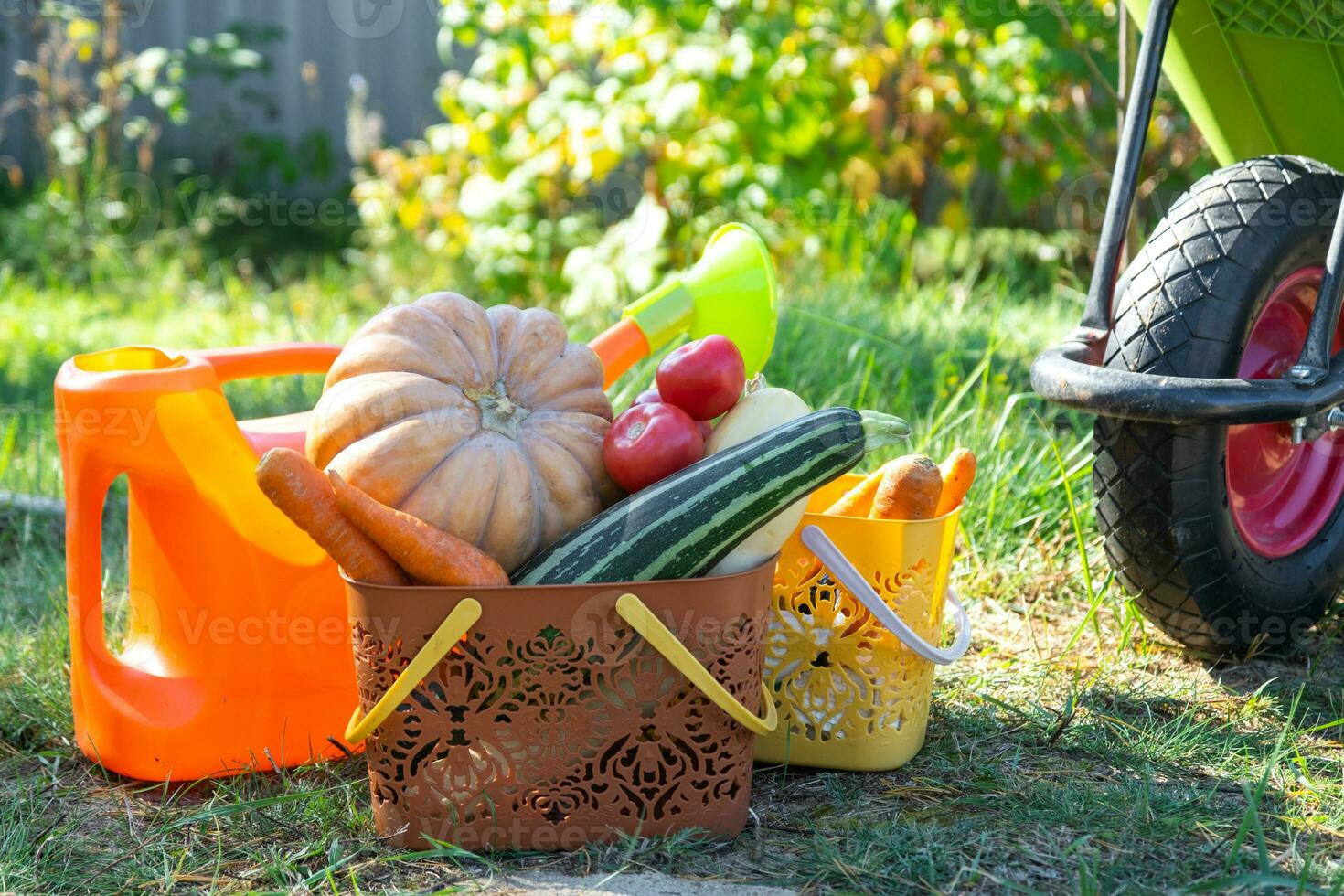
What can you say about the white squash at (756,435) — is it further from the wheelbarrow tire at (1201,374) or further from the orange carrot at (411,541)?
the wheelbarrow tire at (1201,374)

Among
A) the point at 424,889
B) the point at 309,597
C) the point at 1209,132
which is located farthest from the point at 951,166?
the point at 424,889

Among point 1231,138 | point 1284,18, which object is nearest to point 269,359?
point 1284,18

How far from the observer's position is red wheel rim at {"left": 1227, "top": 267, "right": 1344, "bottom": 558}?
83.4 inches

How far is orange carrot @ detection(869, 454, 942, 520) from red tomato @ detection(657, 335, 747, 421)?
247 mm

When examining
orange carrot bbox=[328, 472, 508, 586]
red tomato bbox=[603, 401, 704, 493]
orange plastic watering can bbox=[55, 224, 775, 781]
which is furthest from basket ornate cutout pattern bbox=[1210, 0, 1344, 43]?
orange plastic watering can bbox=[55, 224, 775, 781]

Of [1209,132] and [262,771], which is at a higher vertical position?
[1209,132]

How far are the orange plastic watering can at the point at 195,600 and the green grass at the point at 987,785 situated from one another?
73mm

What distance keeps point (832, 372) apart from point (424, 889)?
2018 millimetres

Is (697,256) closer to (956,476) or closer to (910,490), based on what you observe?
(956,476)

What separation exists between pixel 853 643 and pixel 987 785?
10.1 inches

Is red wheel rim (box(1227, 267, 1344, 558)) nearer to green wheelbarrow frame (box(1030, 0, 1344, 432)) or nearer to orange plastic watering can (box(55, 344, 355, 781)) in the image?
green wheelbarrow frame (box(1030, 0, 1344, 432))

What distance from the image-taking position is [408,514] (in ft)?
4.99

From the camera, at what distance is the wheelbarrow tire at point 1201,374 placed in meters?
1.88

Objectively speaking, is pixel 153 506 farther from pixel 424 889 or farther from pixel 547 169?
pixel 547 169
